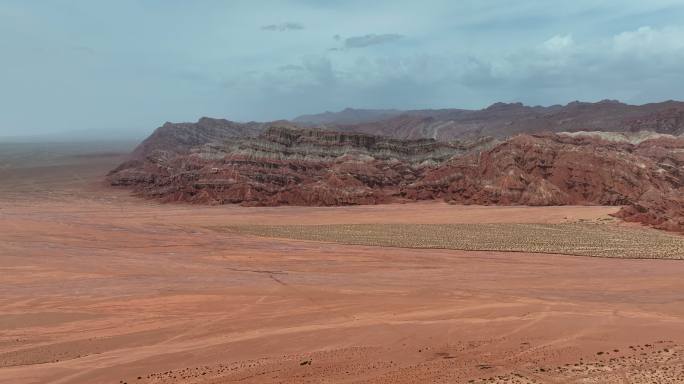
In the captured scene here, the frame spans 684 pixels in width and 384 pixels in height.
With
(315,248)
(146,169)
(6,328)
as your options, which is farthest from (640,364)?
(146,169)

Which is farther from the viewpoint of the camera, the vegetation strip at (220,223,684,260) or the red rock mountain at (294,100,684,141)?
the red rock mountain at (294,100,684,141)

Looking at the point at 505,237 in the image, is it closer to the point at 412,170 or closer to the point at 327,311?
the point at 327,311

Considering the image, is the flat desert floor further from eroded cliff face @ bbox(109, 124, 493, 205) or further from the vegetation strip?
eroded cliff face @ bbox(109, 124, 493, 205)

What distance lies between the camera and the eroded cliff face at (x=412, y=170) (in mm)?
58031

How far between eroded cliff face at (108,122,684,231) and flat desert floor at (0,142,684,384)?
2166cm

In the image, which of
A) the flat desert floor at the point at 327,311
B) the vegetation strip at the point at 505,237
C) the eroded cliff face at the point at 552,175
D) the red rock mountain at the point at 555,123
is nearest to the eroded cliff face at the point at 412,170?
the eroded cliff face at the point at 552,175

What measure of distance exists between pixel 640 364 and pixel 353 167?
5389 centimetres

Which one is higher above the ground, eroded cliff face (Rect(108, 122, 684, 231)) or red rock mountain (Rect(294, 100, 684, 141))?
red rock mountain (Rect(294, 100, 684, 141))

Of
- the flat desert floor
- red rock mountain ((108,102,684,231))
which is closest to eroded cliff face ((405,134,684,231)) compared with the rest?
red rock mountain ((108,102,684,231))

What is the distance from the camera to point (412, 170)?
7088 centimetres

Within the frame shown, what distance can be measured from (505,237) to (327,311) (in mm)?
21012

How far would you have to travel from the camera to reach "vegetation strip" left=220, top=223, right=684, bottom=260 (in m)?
31.2

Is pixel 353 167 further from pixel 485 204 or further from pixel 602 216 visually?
pixel 602 216

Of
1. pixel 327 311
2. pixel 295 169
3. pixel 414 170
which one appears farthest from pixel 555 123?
pixel 327 311
